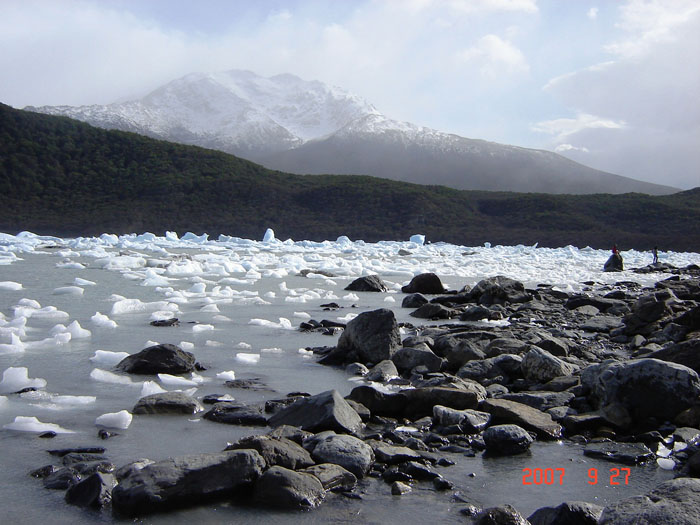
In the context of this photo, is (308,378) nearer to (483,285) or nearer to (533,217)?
(483,285)

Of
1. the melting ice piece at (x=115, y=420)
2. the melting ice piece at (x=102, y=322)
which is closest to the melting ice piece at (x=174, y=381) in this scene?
the melting ice piece at (x=115, y=420)

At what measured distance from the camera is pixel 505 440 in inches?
123

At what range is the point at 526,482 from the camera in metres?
2.80

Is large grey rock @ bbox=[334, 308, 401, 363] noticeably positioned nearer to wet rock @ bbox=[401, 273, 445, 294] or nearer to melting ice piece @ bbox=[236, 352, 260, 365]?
melting ice piece @ bbox=[236, 352, 260, 365]

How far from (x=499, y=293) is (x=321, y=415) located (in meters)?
5.76

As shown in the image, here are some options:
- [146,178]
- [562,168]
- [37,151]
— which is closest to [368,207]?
[146,178]

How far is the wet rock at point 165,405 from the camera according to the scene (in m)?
3.48

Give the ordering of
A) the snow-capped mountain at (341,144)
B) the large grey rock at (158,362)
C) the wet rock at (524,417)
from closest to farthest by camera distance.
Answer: the wet rock at (524,417) < the large grey rock at (158,362) < the snow-capped mountain at (341,144)

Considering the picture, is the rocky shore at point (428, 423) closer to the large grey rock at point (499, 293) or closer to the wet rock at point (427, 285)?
the large grey rock at point (499, 293)

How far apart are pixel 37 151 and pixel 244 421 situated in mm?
44793

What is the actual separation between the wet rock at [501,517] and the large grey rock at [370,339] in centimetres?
250

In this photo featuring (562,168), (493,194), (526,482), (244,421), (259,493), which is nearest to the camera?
(259,493)

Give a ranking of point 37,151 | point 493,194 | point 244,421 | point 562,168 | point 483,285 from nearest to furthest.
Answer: point 244,421, point 483,285, point 37,151, point 493,194, point 562,168

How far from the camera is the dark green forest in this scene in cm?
3681
